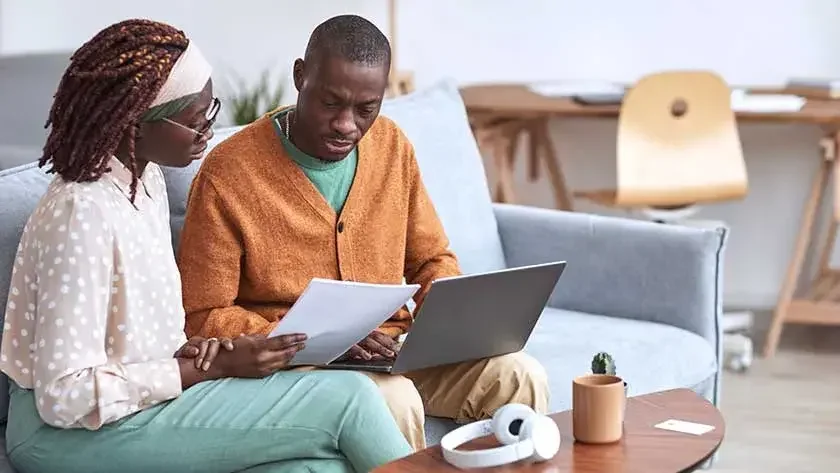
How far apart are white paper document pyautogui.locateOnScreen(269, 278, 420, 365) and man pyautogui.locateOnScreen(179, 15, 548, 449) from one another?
3.6 inches

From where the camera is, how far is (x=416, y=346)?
1.86m

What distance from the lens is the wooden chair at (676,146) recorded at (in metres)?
3.77

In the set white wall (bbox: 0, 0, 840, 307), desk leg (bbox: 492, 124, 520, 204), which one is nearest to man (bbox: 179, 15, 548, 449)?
desk leg (bbox: 492, 124, 520, 204)

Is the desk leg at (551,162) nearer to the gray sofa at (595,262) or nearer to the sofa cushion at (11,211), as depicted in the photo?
the gray sofa at (595,262)

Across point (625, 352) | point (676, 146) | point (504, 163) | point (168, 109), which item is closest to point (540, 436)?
point (168, 109)

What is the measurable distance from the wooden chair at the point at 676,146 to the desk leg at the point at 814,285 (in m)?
0.28

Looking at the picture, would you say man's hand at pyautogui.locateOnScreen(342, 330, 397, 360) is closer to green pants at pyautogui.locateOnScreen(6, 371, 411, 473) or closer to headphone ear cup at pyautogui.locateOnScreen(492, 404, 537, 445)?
green pants at pyautogui.locateOnScreen(6, 371, 411, 473)

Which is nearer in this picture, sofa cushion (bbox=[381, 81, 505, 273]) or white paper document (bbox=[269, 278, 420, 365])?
white paper document (bbox=[269, 278, 420, 365])

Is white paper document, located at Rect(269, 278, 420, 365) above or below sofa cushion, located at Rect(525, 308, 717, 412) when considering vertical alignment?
above

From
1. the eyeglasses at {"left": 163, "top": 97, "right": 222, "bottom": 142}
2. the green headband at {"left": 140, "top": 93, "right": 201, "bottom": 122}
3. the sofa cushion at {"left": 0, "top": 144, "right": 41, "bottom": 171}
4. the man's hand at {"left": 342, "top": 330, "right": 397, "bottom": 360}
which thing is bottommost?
the man's hand at {"left": 342, "top": 330, "right": 397, "bottom": 360}

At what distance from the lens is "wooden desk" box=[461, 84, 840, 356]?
3.77 meters

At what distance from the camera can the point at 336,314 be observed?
176 centimetres

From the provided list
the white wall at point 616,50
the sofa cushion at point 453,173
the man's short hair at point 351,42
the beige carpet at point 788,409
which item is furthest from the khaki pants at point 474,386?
the white wall at point 616,50

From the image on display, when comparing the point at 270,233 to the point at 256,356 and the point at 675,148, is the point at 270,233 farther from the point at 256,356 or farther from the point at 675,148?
the point at 675,148
